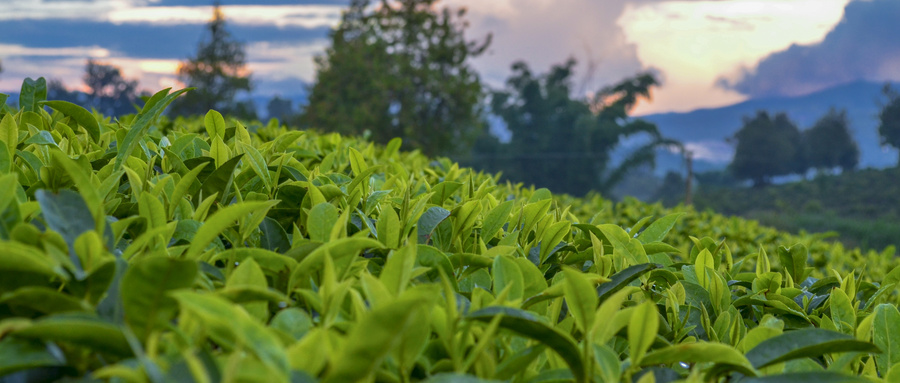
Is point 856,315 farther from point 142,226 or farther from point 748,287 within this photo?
point 142,226

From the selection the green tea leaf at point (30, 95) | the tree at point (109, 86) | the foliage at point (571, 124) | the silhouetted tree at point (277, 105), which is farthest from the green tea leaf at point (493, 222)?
the silhouetted tree at point (277, 105)

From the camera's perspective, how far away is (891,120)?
132ft

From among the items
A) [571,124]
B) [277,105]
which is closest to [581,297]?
[571,124]

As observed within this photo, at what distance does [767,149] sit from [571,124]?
17977 mm

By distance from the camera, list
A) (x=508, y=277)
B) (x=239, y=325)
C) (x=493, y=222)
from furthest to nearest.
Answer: (x=493, y=222) < (x=508, y=277) < (x=239, y=325)

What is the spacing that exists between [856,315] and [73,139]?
5.90ft

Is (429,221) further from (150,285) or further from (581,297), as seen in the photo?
(150,285)

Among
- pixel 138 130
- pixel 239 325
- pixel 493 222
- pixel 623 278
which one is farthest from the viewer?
pixel 493 222

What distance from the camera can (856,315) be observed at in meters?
1.18

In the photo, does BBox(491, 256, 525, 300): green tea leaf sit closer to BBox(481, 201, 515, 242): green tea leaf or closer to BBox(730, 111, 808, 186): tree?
BBox(481, 201, 515, 242): green tea leaf

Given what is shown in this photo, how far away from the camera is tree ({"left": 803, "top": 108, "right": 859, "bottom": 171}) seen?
4956 cm

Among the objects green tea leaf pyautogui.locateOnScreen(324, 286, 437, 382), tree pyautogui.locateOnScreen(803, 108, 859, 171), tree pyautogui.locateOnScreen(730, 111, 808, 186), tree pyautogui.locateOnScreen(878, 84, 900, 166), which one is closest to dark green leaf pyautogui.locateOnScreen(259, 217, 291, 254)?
green tea leaf pyautogui.locateOnScreen(324, 286, 437, 382)

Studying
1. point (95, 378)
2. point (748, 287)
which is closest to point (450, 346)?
point (95, 378)

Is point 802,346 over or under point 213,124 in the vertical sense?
under
